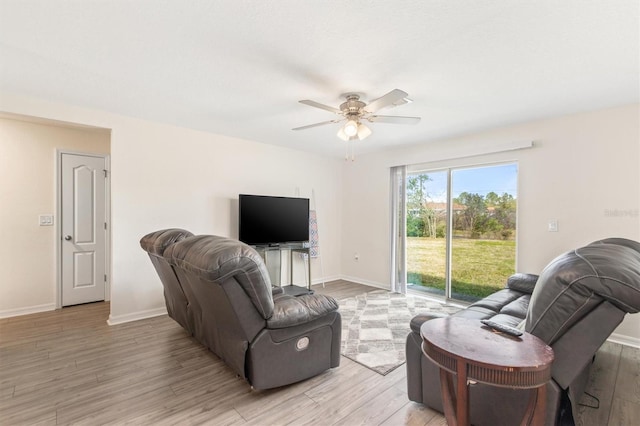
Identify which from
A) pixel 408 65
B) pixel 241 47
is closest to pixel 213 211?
pixel 241 47

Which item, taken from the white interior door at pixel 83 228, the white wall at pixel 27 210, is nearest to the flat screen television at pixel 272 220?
the white interior door at pixel 83 228

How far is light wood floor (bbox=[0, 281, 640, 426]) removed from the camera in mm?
1876

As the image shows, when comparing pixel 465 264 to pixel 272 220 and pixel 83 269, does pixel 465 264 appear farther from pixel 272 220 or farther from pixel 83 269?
pixel 83 269

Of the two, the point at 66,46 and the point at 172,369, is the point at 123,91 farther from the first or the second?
the point at 172,369

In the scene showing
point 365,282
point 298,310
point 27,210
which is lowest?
point 365,282

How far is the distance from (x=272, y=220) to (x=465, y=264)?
296cm

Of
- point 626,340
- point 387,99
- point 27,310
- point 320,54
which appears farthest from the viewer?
point 27,310

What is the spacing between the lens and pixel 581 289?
4.43 feet

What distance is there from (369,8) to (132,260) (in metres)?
3.66

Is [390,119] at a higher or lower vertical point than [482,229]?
higher

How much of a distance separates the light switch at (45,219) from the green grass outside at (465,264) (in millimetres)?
5176

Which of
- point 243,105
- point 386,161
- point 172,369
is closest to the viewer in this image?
point 172,369

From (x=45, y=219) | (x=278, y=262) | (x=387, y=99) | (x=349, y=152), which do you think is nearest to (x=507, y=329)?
(x=387, y=99)

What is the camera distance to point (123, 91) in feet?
9.27
